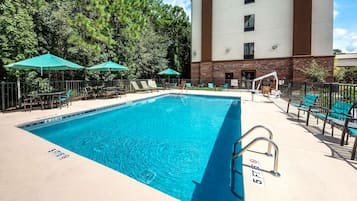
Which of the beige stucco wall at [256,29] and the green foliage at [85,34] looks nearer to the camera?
the green foliage at [85,34]

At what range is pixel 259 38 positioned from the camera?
19.6m

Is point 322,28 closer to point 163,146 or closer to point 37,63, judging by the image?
point 163,146

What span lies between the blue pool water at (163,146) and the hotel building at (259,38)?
13.9 metres

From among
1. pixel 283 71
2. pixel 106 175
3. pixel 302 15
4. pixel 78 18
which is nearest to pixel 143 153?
pixel 106 175

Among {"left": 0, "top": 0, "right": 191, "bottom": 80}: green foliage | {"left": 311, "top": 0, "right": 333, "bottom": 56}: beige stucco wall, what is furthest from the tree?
{"left": 311, "top": 0, "right": 333, "bottom": 56}: beige stucco wall

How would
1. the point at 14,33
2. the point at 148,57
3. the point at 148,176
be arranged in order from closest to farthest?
→ 1. the point at 148,176
2. the point at 14,33
3. the point at 148,57

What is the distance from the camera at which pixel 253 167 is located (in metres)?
2.92

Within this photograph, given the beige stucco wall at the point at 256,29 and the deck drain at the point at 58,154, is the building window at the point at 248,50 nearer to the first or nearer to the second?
the beige stucco wall at the point at 256,29

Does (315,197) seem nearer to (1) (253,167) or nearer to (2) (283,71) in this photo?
(1) (253,167)

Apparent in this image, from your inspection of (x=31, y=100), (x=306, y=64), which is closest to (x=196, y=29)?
(x=306, y=64)

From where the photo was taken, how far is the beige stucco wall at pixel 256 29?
1846 cm

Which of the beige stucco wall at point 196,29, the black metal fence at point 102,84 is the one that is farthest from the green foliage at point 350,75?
the beige stucco wall at point 196,29

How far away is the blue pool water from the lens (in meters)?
3.10

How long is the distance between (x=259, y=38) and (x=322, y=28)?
5.31m
